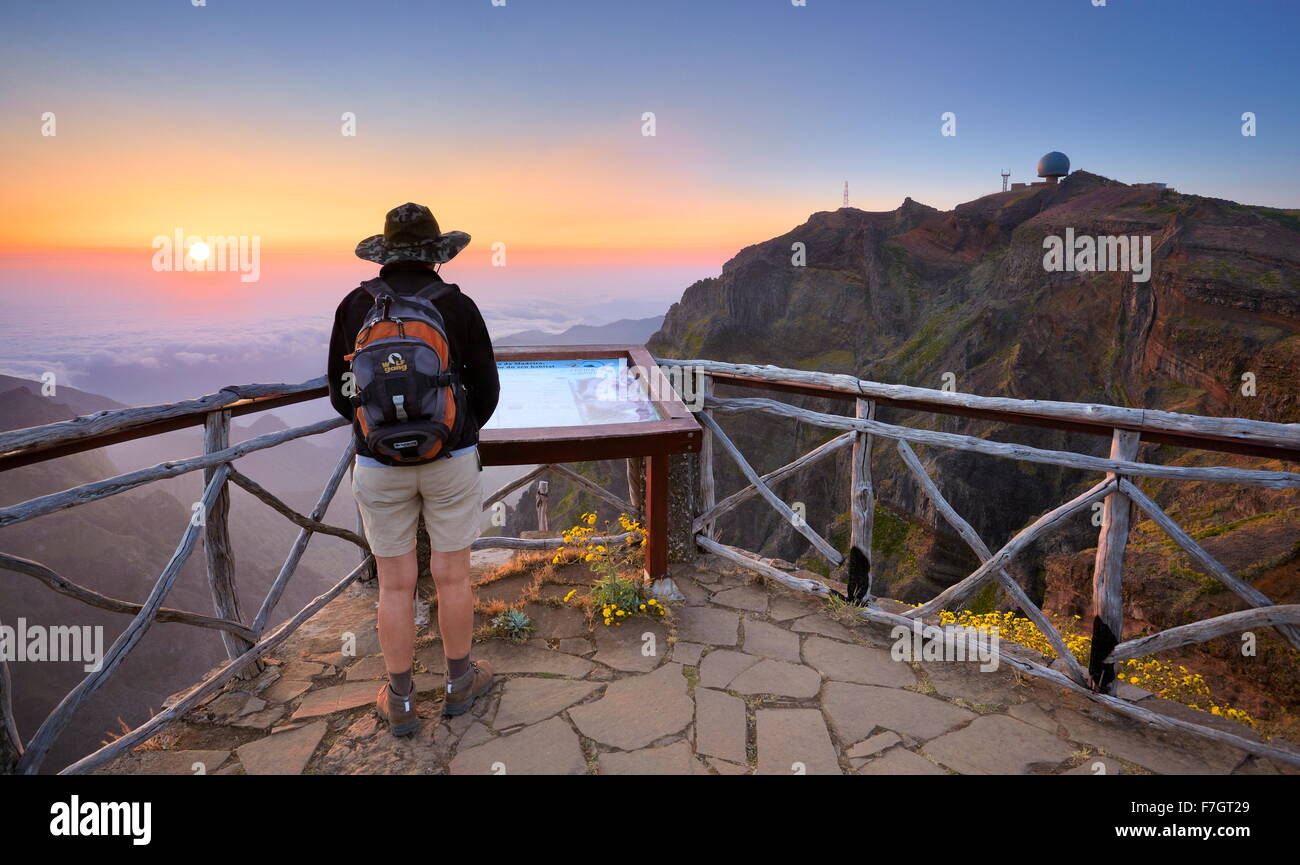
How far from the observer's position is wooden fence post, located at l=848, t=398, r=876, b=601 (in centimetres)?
456

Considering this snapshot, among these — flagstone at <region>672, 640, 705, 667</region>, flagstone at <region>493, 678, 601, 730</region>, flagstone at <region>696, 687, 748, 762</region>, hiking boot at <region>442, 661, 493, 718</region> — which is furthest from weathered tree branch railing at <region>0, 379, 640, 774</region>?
flagstone at <region>696, 687, 748, 762</region>

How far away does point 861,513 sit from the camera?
473 centimetres

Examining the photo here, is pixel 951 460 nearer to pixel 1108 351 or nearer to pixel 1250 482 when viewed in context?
pixel 1108 351

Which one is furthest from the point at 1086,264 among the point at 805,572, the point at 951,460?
the point at 805,572

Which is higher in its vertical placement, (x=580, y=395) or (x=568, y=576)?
(x=580, y=395)

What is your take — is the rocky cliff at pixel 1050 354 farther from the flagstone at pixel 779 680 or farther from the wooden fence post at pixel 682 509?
the flagstone at pixel 779 680

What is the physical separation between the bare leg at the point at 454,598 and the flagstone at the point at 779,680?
1645mm

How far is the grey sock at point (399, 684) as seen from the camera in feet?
11.0

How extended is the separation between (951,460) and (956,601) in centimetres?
3699

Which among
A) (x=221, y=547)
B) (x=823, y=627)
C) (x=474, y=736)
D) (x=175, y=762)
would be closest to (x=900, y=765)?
(x=823, y=627)

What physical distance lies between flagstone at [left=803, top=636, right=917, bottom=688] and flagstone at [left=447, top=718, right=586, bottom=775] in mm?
1705

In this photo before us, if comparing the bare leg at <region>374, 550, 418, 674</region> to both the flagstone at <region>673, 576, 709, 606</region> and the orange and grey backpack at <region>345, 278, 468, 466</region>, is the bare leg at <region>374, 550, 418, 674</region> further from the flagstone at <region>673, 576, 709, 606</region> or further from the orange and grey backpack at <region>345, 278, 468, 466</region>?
the flagstone at <region>673, 576, 709, 606</region>

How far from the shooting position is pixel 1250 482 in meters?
3.12

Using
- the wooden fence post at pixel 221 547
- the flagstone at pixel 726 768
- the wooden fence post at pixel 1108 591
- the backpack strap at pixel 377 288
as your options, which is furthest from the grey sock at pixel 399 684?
the wooden fence post at pixel 1108 591
